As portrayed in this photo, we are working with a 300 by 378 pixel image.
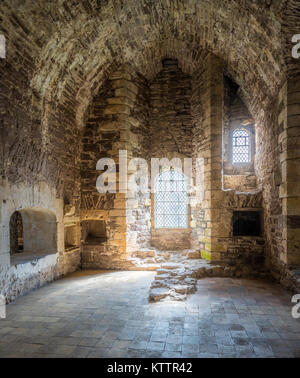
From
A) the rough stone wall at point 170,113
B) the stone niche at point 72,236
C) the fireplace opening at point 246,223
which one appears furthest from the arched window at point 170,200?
the stone niche at point 72,236

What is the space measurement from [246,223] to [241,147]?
325 cm

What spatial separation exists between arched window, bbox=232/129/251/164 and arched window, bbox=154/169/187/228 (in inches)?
87.3

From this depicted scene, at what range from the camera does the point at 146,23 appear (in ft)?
19.5

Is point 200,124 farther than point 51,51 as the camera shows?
Yes

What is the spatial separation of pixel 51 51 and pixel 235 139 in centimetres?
636

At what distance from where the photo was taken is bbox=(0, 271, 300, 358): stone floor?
2.86 metres

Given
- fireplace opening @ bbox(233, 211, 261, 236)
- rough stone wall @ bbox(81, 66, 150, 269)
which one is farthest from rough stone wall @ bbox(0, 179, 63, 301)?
fireplace opening @ bbox(233, 211, 261, 236)

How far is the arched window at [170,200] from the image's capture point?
26.0 ft

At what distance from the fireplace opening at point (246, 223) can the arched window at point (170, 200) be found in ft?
5.87

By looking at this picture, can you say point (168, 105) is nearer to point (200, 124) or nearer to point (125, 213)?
point (200, 124)

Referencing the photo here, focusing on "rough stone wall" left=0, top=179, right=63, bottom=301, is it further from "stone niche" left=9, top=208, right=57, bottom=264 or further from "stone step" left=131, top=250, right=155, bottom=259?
"stone step" left=131, top=250, right=155, bottom=259

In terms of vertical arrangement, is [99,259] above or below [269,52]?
below
